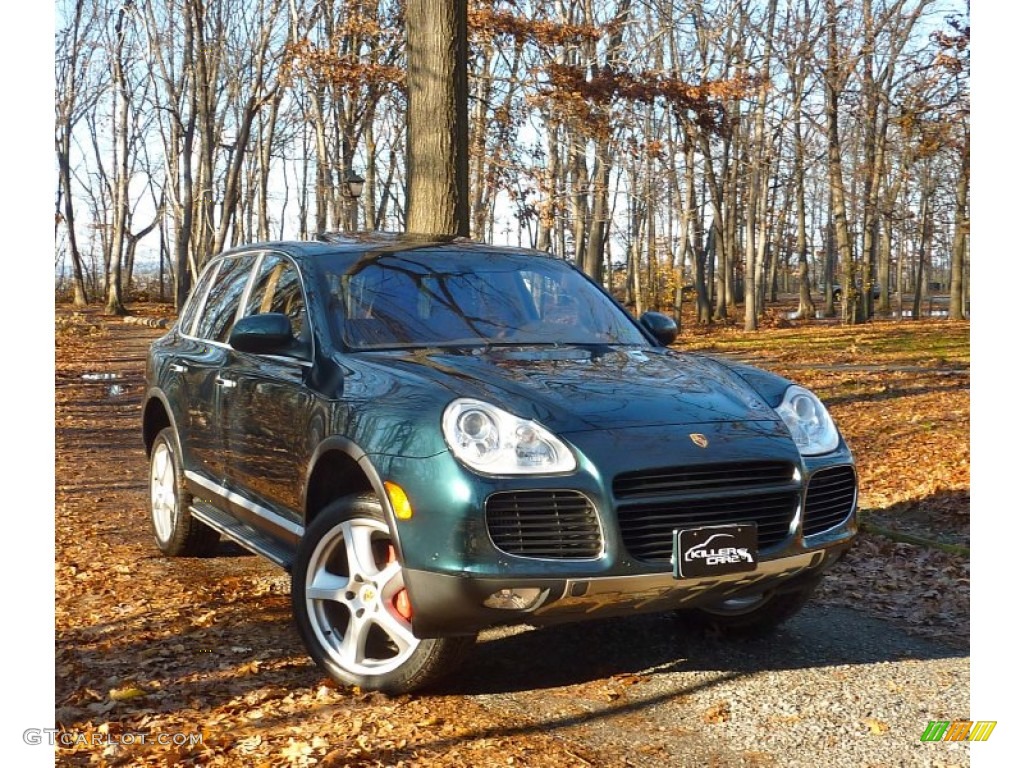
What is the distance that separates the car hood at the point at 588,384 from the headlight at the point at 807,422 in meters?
0.12

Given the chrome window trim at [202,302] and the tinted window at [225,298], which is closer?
the tinted window at [225,298]

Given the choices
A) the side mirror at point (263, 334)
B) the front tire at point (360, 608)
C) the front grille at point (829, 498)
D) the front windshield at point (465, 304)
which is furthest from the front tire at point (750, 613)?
the side mirror at point (263, 334)

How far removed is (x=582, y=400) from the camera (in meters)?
4.30

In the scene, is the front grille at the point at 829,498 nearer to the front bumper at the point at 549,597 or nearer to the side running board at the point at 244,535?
the front bumper at the point at 549,597

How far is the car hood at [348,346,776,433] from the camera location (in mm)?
4211

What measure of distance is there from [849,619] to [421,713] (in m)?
2.58

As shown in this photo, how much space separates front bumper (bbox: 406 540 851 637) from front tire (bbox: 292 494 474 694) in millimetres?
219

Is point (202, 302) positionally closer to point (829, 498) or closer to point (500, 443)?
point (500, 443)

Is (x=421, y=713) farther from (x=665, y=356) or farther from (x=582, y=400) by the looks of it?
(x=665, y=356)

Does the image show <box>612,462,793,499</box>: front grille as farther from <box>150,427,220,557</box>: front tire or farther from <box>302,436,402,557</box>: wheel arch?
<box>150,427,220,557</box>: front tire

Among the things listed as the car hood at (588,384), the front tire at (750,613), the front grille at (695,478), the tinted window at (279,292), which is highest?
the tinted window at (279,292)

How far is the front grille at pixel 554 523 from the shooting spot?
13.1ft

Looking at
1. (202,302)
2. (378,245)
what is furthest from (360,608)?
(202,302)

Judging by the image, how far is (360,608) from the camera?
176 inches
